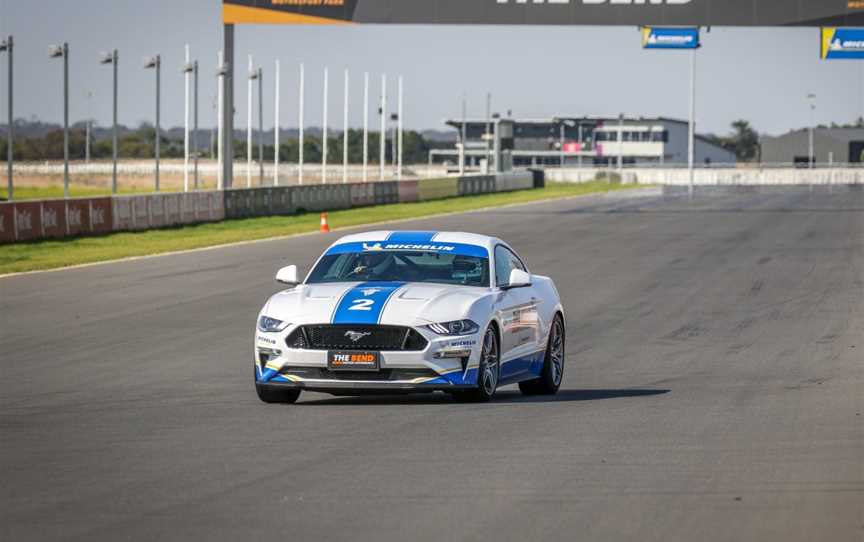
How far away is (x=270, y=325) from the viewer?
488 inches

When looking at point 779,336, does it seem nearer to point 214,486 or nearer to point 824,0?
point 214,486

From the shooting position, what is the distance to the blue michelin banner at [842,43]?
56469mm

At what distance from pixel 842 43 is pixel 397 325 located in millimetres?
47477

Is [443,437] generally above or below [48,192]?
above

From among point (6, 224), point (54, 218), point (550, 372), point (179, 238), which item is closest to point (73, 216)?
point (54, 218)

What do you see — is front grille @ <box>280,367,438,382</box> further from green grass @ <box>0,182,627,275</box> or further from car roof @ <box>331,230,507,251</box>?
green grass @ <box>0,182,627,275</box>

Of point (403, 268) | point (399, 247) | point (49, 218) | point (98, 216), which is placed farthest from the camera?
point (98, 216)

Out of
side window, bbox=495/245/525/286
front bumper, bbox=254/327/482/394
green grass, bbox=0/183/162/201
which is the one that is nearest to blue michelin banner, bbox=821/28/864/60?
green grass, bbox=0/183/162/201

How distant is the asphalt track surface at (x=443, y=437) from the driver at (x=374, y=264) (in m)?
1.02

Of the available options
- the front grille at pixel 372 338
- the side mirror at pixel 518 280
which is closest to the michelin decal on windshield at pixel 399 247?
the side mirror at pixel 518 280

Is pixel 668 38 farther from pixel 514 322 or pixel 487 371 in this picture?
pixel 487 371

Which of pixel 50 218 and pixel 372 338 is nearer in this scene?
pixel 372 338

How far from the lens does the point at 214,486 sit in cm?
870

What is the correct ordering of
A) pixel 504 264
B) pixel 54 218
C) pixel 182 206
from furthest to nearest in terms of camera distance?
1. pixel 182 206
2. pixel 54 218
3. pixel 504 264
